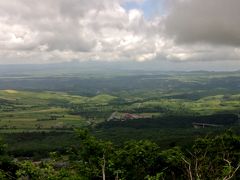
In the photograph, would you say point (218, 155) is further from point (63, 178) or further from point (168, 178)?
point (63, 178)

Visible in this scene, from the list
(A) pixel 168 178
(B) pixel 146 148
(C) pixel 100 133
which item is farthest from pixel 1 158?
(C) pixel 100 133

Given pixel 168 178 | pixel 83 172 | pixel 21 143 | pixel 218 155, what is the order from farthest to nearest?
pixel 21 143 → pixel 168 178 → pixel 218 155 → pixel 83 172

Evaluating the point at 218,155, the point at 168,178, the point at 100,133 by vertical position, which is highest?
the point at 218,155

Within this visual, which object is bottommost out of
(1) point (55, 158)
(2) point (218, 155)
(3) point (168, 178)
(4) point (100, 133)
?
(4) point (100, 133)

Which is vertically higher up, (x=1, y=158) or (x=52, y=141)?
(x=1, y=158)

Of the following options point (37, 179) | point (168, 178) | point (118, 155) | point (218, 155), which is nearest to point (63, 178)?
point (37, 179)

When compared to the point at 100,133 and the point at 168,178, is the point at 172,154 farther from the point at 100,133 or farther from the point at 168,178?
the point at 100,133

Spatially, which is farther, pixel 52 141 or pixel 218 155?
pixel 52 141

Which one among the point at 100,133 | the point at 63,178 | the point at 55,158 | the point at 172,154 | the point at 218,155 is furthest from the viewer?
the point at 100,133

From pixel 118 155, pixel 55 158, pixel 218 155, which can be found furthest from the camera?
pixel 218 155
